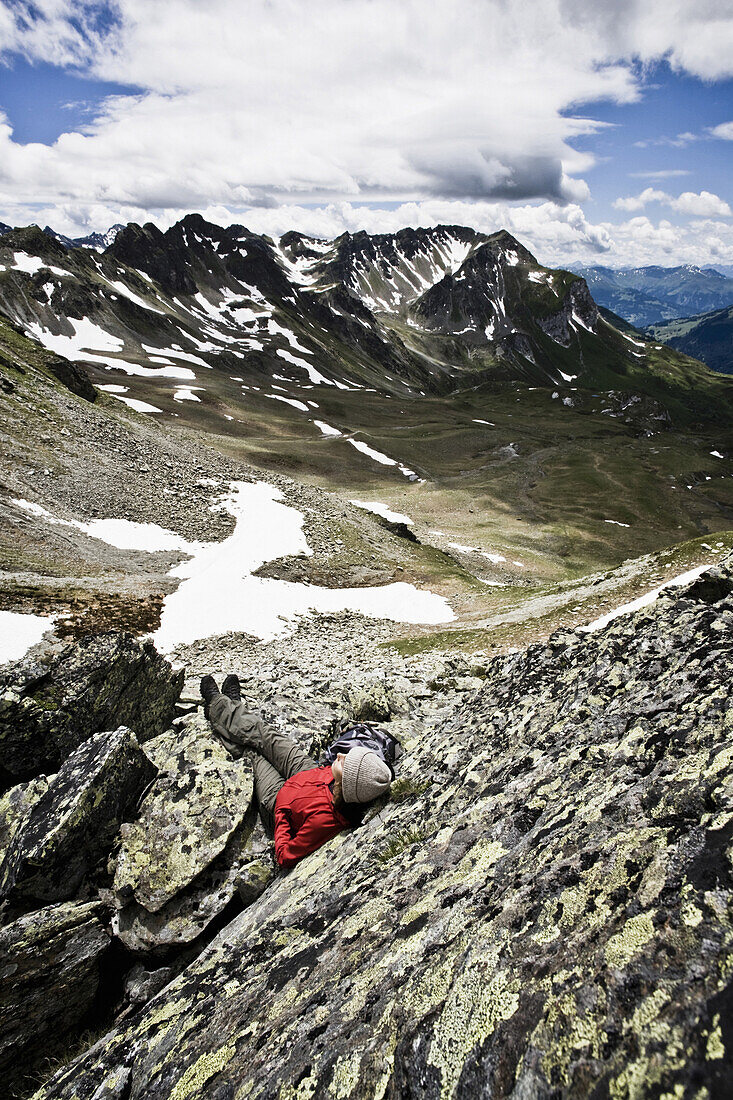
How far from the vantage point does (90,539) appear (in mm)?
35344

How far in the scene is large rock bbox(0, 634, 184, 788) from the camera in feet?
33.3

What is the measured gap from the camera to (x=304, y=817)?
845 centimetres

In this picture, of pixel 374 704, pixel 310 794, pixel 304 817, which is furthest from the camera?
pixel 374 704

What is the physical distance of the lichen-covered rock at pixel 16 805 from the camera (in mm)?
8586

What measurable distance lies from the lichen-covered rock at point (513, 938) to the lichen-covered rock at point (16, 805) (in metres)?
3.77

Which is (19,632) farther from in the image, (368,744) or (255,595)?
(368,744)

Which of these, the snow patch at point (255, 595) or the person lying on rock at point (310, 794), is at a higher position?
the person lying on rock at point (310, 794)

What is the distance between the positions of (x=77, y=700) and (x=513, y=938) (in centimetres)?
1041

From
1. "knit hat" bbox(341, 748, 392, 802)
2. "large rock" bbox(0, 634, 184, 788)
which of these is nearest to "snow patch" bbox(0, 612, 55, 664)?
"large rock" bbox(0, 634, 184, 788)

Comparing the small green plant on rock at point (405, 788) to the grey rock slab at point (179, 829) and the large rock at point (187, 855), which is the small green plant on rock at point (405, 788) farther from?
the grey rock slab at point (179, 829)

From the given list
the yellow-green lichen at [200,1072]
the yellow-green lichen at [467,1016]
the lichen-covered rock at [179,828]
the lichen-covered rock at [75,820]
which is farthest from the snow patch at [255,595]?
the yellow-green lichen at [467,1016]

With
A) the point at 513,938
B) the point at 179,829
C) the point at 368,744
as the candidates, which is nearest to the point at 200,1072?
the point at 513,938

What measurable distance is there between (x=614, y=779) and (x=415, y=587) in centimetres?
3298

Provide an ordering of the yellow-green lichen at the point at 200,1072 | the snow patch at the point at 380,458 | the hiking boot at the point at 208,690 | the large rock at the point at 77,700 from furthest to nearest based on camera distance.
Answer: the snow patch at the point at 380,458 → the hiking boot at the point at 208,690 → the large rock at the point at 77,700 → the yellow-green lichen at the point at 200,1072
